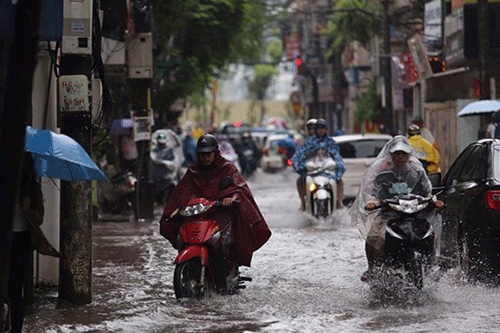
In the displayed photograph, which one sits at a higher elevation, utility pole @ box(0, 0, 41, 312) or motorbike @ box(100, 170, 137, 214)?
utility pole @ box(0, 0, 41, 312)

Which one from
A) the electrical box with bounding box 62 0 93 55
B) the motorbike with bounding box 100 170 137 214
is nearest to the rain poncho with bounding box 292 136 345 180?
the motorbike with bounding box 100 170 137 214

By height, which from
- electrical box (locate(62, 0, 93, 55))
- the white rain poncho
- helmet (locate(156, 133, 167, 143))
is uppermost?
electrical box (locate(62, 0, 93, 55))

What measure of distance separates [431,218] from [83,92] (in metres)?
3.53

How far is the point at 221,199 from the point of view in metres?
13.6

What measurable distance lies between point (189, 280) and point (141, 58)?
40.8 ft

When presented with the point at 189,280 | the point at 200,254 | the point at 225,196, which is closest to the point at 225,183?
the point at 225,196

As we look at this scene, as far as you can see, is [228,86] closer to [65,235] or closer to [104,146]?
[104,146]

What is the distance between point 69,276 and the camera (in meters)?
13.0

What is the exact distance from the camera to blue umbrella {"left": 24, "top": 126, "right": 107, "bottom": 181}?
11219 millimetres

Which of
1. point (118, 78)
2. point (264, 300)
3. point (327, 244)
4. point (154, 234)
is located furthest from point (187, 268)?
point (118, 78)

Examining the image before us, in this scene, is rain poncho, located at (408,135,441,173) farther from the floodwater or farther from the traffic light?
the traffic light

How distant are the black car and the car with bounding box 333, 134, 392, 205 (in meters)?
12.1

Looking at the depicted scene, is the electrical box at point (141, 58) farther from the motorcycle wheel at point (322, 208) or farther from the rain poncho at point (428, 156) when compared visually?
the rain poncho at point (428, 156)

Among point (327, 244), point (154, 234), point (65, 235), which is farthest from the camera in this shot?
point (154, 234)
